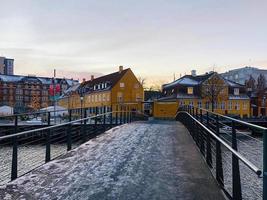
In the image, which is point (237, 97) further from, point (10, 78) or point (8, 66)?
point (8, 66)

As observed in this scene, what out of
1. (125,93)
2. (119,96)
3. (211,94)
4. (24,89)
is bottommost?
(119,96)

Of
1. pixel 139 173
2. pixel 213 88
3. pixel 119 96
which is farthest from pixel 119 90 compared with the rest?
pixel 139 173

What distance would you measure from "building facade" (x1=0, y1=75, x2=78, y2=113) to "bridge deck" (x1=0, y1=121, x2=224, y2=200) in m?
125

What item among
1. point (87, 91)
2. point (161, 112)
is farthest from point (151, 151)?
point (87, 91)

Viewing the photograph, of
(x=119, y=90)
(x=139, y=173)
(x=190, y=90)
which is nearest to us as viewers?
(x=139, y=173)

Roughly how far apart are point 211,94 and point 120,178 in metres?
62.5

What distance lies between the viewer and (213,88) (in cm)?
6769

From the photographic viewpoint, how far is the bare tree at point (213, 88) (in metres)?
67.6

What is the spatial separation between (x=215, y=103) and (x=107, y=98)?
21620mm

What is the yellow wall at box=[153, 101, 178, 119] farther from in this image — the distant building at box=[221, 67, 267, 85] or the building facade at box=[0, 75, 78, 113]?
the building facade at box=[0, 75, 78, 113]

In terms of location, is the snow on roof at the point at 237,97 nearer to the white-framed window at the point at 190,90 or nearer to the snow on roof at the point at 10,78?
the white-framed window at the point at 190,90

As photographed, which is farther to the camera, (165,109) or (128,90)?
(128,90)

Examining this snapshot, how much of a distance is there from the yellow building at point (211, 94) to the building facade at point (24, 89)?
69.9 meters

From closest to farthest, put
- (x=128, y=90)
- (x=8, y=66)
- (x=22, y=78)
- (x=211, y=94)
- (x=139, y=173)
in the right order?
(x=139, y=173), (x=211, y=94), (x=128, y=90), (x=22, y=78), (x=8, y=66)
